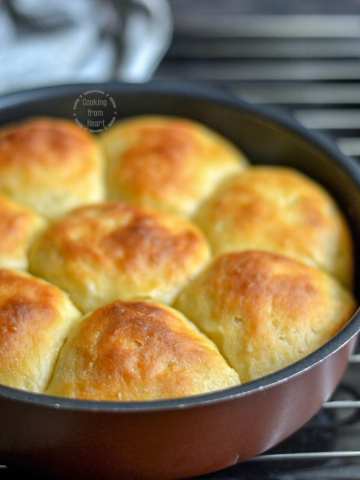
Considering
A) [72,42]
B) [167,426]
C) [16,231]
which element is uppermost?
[72,42]

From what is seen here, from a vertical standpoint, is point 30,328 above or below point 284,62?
below

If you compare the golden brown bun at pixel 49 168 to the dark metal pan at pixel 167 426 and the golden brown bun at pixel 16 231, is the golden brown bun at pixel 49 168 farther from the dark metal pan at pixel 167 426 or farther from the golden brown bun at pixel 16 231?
the dark metal pan at pixel 167 426

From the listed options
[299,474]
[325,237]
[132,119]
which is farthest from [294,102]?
[299,474]

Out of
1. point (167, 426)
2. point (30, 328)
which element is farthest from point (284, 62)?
point (167, 426)

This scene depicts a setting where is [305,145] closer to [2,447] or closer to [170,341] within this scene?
[170,341]

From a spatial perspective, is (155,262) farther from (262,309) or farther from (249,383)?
(249,383)

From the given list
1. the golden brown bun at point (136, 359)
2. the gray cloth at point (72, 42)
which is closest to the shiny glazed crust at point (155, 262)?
the golden brown bun at point (136, 359)

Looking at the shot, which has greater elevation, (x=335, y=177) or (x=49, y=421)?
(x=335, y=177)
